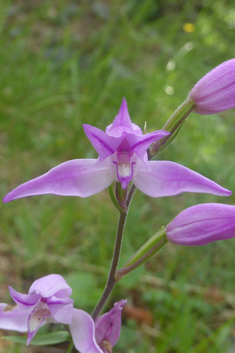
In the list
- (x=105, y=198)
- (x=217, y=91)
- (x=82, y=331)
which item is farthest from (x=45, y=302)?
(x=105, y=198)

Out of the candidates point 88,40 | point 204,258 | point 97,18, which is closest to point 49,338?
point 204,258

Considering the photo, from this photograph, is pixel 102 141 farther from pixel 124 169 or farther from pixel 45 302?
pixel 45 302

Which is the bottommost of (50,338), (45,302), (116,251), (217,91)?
(50,338)

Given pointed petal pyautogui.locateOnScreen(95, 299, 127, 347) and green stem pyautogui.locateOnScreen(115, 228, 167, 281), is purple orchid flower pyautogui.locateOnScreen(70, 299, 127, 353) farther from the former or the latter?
green stem pyautogui.locateOnScreen(115, 228, 167, 281)

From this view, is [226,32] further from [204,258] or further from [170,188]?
[170,188]

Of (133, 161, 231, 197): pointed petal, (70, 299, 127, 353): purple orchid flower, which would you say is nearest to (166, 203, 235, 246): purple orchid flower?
(133, 161, 231, 197): pointed petal

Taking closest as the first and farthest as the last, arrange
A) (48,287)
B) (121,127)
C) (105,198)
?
(121,127)
(48,287)
(105,198)

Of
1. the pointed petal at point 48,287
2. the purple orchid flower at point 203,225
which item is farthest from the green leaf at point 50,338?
the purple orchid flower at point 203,225
